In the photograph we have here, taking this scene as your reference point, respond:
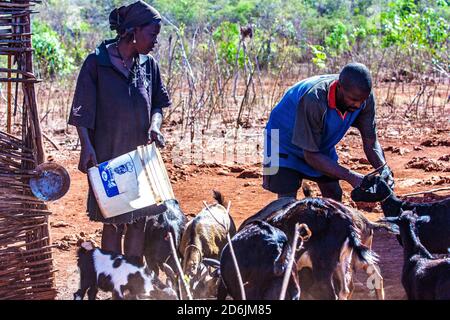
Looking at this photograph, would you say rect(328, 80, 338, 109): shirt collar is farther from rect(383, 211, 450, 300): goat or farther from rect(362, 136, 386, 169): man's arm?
rect(383, 211, 450, 300): goat

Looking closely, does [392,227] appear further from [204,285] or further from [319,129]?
[204,285]

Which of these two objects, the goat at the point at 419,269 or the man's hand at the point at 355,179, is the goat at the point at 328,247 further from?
the man's hand at the point at 355,179

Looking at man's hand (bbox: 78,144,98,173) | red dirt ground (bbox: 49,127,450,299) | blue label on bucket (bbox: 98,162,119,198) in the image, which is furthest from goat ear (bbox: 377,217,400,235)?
man's hand (bbox: 78,144,98,173)

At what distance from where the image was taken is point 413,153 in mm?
10383

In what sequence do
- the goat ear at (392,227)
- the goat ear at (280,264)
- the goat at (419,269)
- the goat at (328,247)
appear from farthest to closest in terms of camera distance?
the goat ear at (392,227) < the goat at (328,247) < the goat at (419,269) < the goat ear at (280,264)

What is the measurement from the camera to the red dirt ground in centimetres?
612

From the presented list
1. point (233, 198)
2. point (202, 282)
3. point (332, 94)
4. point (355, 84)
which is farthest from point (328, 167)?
point (233, 198)

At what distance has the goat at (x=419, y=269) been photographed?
4.38 m

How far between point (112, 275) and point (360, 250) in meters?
1.51

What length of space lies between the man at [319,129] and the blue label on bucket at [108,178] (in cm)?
132

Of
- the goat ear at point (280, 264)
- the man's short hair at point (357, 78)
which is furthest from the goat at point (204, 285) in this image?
the man's short hair at point (357, 78)

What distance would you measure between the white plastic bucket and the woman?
19cm
